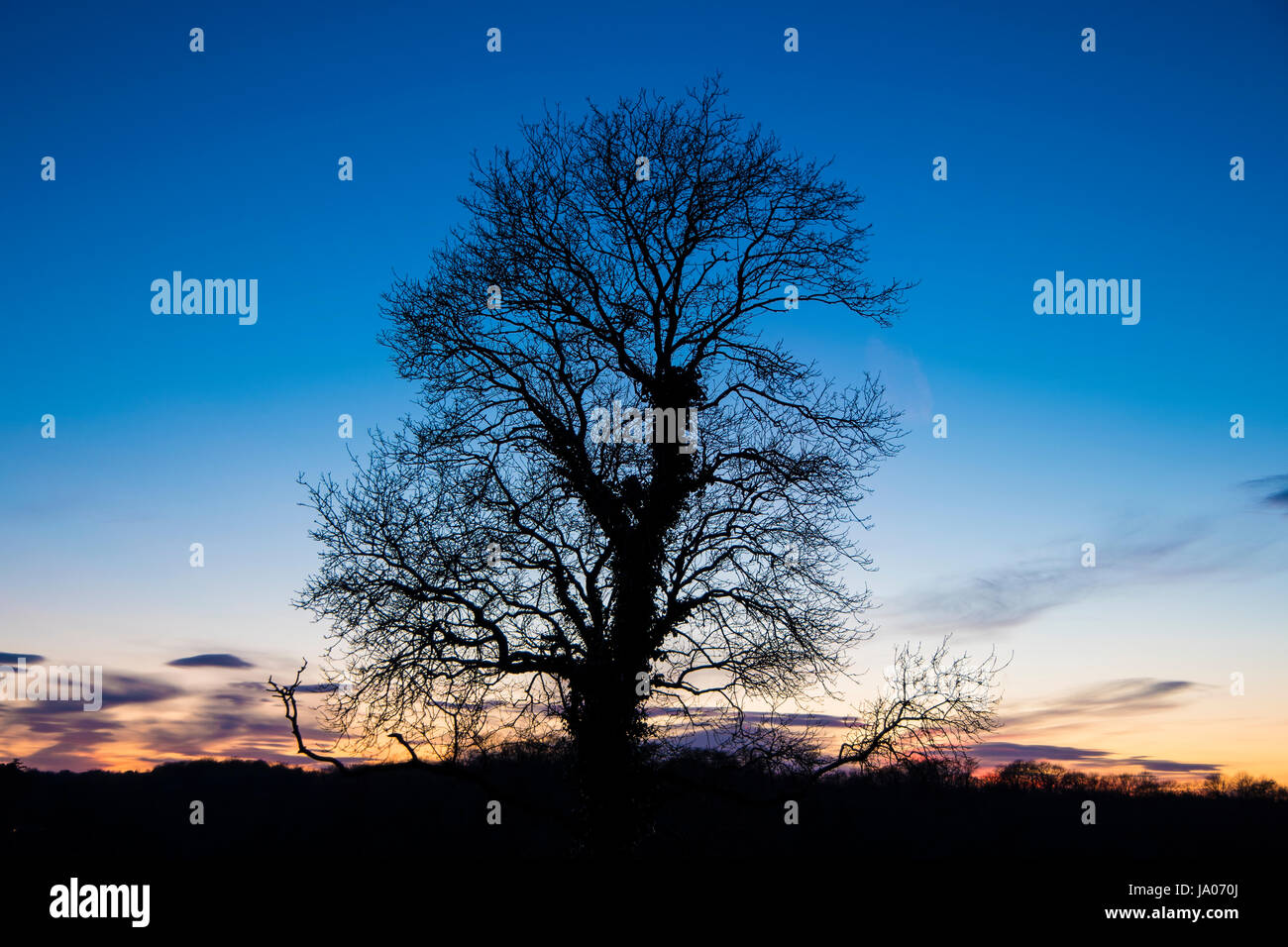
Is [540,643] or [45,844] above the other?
[540,643]
